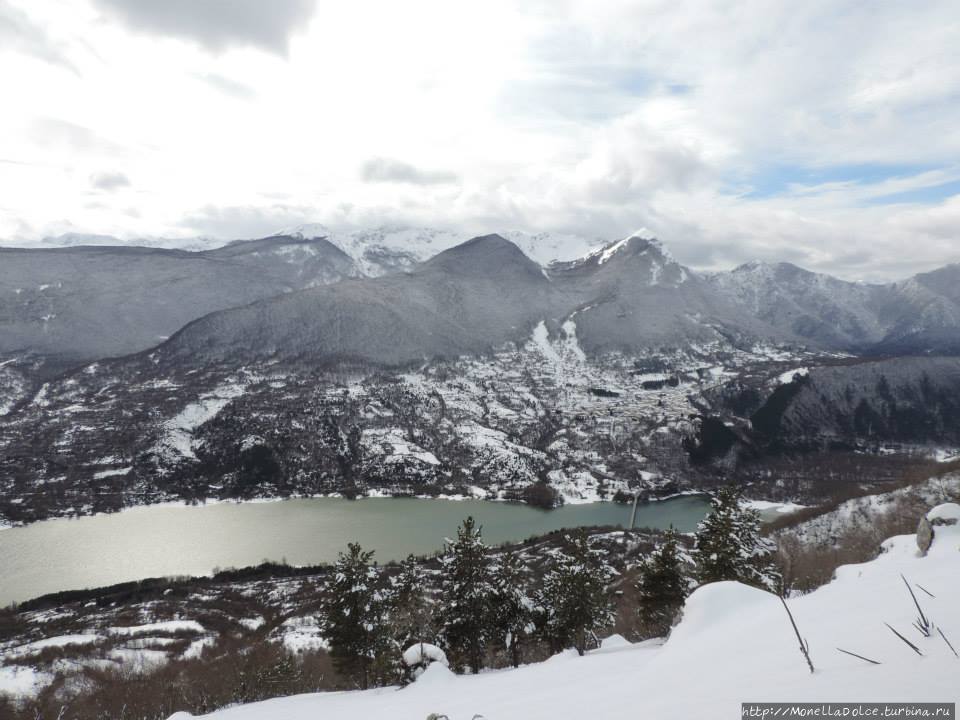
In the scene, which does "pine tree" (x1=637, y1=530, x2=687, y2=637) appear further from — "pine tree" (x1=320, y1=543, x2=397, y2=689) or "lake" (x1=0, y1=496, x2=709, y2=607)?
"lake" (x1=0, y1=496, x2=709, y2=607)

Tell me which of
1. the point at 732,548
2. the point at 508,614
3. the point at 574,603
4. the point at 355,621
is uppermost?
the point at 732,548

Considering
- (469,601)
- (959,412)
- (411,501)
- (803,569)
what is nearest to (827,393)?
(959,412)

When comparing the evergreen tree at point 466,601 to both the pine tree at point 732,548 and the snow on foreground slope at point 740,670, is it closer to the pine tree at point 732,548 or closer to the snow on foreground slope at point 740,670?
the snow on foreground slope at point 740,670

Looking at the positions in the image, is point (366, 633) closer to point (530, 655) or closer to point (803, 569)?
point (530, 655)

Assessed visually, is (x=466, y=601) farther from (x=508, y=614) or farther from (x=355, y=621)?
(x=355, y=621)

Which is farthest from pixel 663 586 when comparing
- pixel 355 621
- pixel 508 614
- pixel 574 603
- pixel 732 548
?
pixel 355 621

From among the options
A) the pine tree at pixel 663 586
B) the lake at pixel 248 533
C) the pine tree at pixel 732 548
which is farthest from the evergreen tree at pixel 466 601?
the lake at pixel 248 533

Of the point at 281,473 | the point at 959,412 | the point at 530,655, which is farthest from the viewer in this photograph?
the point at 959,412

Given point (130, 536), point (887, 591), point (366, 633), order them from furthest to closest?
point (130, 536) → point (366, 633) → point (887, 591)
